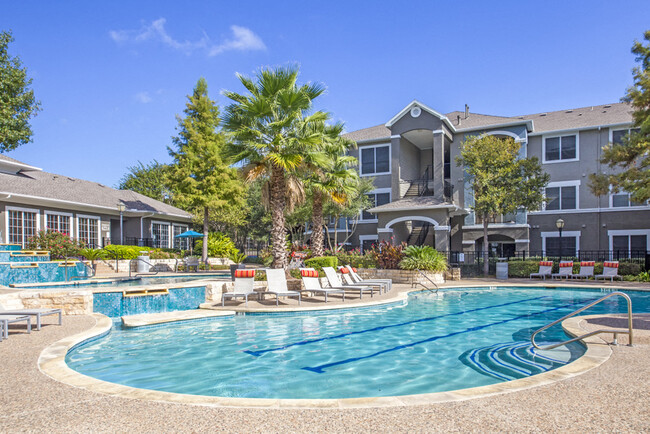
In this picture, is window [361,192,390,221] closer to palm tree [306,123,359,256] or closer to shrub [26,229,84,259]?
palm tree [306,123,359,256]

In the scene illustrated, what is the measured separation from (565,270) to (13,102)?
3065 cm

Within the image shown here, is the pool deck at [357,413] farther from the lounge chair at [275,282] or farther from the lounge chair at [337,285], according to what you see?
the lounge chair at [337,285]

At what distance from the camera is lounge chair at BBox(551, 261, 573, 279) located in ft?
70.0

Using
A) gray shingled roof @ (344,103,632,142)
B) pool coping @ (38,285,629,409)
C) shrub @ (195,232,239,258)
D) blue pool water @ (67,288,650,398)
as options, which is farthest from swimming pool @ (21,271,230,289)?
gray shingled roof @ (344,103,632,142)

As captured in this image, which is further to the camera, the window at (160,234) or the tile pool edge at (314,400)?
the window at (160,234)

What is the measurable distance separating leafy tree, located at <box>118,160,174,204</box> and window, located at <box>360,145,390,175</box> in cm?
2868

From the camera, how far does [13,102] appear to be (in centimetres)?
2425

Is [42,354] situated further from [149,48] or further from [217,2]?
[149,48]

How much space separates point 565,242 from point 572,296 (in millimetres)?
13009

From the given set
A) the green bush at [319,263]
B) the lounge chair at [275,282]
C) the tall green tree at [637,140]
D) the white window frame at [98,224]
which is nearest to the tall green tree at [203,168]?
the white window frame at [98,224]

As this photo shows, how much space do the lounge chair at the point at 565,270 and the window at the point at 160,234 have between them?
27.4m

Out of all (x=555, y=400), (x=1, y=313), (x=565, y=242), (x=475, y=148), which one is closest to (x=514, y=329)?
(x=555, y=400)

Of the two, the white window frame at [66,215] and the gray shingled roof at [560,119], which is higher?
the gray shingled roof at [560,119]

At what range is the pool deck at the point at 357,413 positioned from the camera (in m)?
3.90
